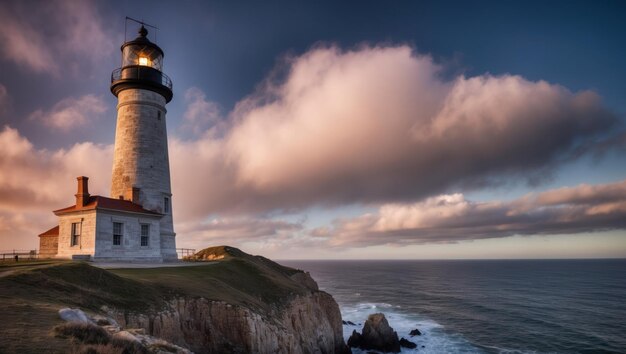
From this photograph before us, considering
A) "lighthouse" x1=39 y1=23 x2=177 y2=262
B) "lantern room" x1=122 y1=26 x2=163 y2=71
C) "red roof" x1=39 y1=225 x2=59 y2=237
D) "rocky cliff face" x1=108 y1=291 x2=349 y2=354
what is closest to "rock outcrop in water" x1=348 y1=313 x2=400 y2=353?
"rocky cliff face" x1=108 y1=291 x2=349 y2=354

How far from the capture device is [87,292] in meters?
15.0

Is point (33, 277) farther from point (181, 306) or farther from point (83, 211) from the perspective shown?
point (83, 211)

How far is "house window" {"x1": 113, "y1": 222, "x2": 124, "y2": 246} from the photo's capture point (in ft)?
95.8

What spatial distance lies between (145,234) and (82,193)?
230 inches

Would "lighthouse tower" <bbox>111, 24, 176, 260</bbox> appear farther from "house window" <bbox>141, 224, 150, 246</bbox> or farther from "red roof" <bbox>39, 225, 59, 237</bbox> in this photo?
"red roof" <bbox>39, 225, 59, 237</bbox>

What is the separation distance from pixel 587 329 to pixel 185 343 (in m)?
47.4

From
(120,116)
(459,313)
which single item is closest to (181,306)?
(120,116)

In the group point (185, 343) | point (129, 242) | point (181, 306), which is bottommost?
point (185, 343)

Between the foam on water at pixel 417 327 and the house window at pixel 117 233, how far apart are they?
77.4 ft

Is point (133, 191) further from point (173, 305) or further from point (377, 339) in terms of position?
point (377, 339)

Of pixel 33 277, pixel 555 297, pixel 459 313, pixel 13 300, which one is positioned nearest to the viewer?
pixel 13 300

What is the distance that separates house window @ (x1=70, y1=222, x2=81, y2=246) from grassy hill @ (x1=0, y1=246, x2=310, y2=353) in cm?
852

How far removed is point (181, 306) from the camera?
18.3m

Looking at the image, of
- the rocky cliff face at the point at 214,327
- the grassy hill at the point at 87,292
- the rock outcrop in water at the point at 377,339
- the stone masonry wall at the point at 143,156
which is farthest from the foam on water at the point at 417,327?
the stone masonry wall at the point at 143,156
